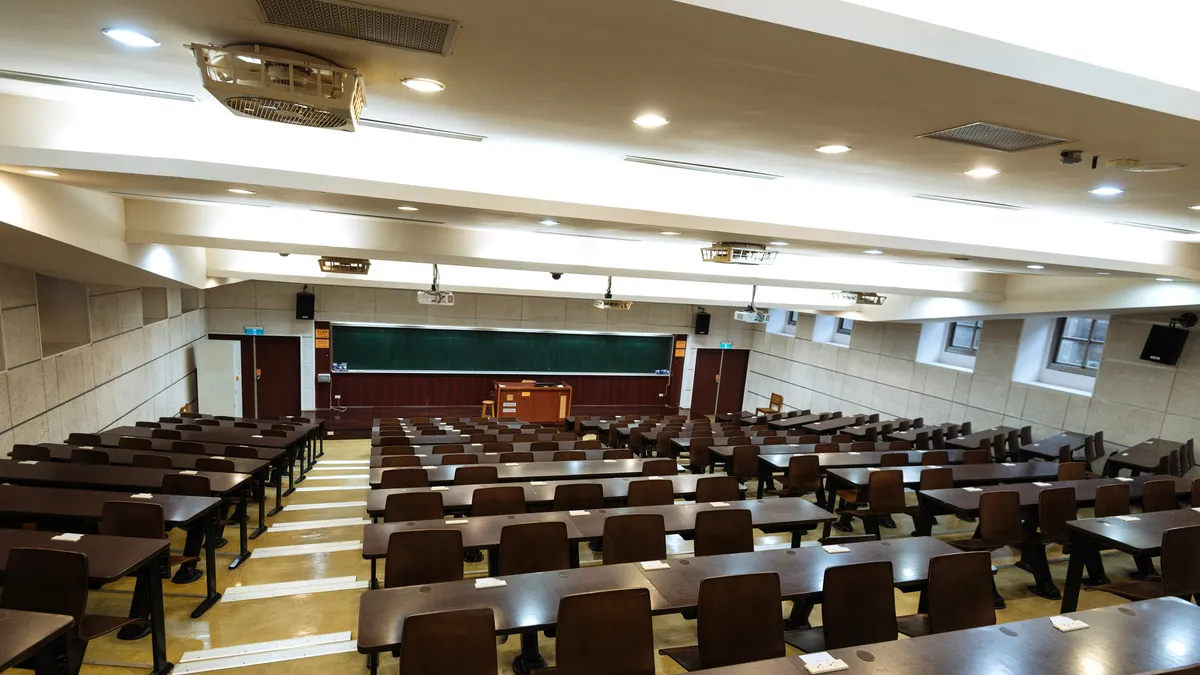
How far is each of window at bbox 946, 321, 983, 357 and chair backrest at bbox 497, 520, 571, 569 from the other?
1229cm

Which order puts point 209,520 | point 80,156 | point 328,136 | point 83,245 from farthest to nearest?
point 83,245
point 209,520
point 328,136
point 80,156

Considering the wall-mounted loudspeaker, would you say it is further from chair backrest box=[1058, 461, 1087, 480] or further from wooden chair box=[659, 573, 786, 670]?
chair backrest box=[1058, 461, 1087, 480]

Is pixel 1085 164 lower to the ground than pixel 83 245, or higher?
higher

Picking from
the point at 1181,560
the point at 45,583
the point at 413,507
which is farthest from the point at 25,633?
the point at 1181,560

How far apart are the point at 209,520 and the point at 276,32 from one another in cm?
438

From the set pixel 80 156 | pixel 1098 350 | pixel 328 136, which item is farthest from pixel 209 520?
pixel 1098 350

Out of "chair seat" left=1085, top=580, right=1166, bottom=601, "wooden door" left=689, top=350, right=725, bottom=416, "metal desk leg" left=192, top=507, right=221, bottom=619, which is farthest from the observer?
"wooden door" left=689, top=350, right=725, bottom=416

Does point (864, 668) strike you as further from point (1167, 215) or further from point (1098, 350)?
point (1098, 350)

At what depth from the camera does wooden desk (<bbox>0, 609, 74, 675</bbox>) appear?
259 centimetres

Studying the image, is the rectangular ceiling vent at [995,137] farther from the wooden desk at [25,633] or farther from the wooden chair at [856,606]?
the wooden desk at [25,633]

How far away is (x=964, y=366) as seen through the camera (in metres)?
13.2

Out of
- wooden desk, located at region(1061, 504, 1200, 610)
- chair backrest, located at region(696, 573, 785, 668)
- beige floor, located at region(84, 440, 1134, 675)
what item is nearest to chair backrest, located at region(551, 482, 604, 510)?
beige floor, located at region(84, 440, 1134, 675)

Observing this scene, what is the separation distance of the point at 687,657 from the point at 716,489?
95.2 inches

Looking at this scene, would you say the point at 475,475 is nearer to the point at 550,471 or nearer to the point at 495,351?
the point at 550,471
